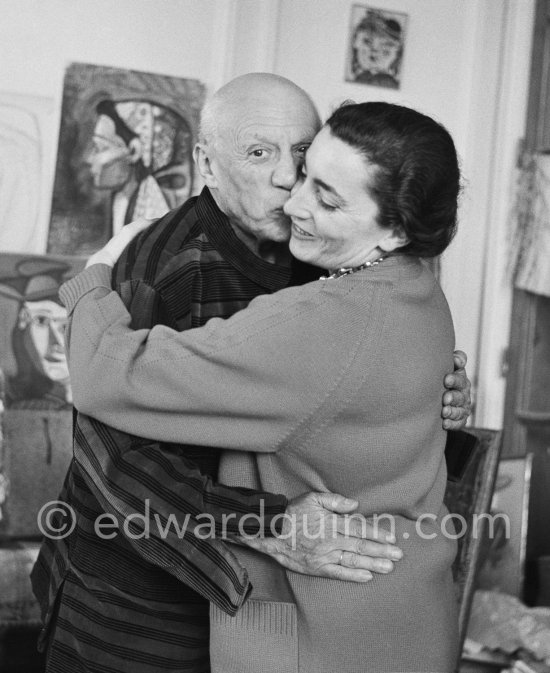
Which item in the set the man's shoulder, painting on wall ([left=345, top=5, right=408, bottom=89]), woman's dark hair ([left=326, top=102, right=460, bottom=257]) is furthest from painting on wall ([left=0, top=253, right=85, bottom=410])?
woman's dark hair ([left=326, top=102, right=460, bottom=257])

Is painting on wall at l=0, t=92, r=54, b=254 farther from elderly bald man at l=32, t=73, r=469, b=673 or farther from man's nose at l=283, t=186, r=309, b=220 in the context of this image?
man's nose at l=283, t=186, r=309, b=220

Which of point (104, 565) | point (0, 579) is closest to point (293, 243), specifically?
point (104, 565)

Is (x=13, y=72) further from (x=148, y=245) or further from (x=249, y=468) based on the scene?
(x=249, y=468)

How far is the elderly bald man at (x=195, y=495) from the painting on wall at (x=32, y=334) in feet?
5.53

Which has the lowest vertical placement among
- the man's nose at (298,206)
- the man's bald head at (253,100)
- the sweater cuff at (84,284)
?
the sweater cuff at (84,284)

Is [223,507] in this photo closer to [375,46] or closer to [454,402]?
[454,402]

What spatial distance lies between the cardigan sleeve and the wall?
7.95 ft

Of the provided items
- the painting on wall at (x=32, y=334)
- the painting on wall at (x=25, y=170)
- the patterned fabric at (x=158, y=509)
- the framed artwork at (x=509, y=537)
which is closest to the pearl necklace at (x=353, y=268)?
the patterned fabric at (x=158, y=509)

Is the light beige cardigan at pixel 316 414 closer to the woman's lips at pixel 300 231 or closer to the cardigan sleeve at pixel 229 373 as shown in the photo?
the cardigan sleeve at pixel 229 373

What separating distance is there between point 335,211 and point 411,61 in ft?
9.45

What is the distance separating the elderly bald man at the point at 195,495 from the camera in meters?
1.71

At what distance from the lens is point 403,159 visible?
161 cm

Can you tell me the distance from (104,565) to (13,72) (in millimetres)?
2475

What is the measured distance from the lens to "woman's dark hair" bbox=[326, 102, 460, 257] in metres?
1.61
